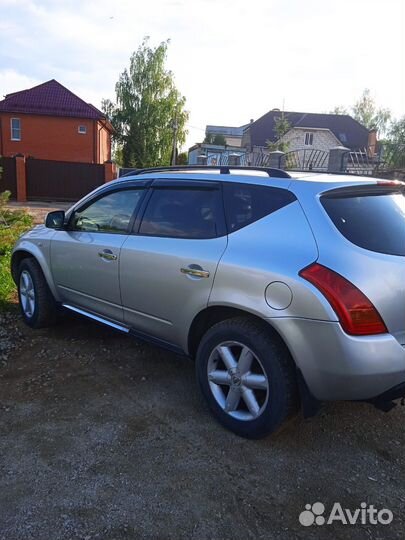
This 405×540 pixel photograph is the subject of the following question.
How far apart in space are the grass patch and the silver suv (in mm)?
2585

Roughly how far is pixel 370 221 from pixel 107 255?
2.07 meters

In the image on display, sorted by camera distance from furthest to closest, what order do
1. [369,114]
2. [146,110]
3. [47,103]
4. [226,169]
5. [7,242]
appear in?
[369,114]
[146,110]
[47,103]
[7,242]
[226,169]

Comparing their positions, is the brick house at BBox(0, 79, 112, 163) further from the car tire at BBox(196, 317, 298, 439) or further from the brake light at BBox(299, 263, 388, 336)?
the brake light at BBox(299, 263, 388, 336)

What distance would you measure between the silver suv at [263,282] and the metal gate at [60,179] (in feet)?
59.9

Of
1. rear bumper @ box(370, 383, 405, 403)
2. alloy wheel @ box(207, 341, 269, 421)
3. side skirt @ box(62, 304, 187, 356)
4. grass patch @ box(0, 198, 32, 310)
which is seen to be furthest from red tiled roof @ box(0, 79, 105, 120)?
rear bumper @ box(370, 383, 405, 403)

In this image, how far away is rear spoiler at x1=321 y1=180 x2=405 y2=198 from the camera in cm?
277

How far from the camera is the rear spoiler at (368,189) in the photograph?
9.10 ft

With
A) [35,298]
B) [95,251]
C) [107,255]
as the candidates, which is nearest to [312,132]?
[35,298]

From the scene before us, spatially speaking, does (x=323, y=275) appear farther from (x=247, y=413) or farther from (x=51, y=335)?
(x=51, y=335)

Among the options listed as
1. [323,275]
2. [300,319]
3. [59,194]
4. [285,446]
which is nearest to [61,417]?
[285,446]

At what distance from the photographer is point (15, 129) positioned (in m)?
28.7

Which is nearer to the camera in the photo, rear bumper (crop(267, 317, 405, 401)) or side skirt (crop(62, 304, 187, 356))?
rear bumper (crop(267, 317, 405, 401))

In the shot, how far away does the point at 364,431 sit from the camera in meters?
3.08

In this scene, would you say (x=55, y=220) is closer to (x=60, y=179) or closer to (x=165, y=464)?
(x=165, y=464)
